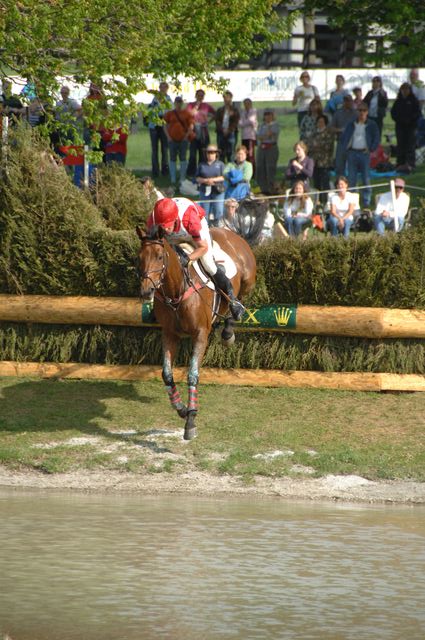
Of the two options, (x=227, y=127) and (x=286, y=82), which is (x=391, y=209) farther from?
(x=286, y=82)

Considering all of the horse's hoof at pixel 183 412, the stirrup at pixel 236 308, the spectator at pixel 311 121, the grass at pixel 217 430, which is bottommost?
the grass at pixel 217 430

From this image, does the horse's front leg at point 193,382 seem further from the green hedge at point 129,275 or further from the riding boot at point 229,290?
the green hedge at point 129,275

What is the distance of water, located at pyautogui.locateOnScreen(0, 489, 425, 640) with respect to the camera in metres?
8.48

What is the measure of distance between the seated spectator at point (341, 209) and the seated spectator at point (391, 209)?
47 cm

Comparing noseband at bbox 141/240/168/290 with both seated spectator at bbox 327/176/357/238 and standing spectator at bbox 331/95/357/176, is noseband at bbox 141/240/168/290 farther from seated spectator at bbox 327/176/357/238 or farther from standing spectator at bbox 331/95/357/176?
standing spectator at bbox 331/95/357/176

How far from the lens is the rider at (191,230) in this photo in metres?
14.2

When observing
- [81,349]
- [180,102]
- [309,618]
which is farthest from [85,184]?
[180,102]

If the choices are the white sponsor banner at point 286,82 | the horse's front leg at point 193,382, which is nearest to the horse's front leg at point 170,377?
the horse's front leg at point 193,382

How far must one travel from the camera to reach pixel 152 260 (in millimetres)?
13898

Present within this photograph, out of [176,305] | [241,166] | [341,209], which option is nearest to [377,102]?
[241,166]

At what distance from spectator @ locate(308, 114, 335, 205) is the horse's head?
14.2 m

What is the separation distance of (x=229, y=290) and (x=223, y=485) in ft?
9.31

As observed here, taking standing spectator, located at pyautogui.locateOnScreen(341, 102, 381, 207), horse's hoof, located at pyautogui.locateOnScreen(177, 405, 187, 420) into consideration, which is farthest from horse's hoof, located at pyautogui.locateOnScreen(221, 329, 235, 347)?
standing spectator, located at pyautogui.locateOnScreen(341, 102, 381, 207)

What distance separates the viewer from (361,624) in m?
8.54
